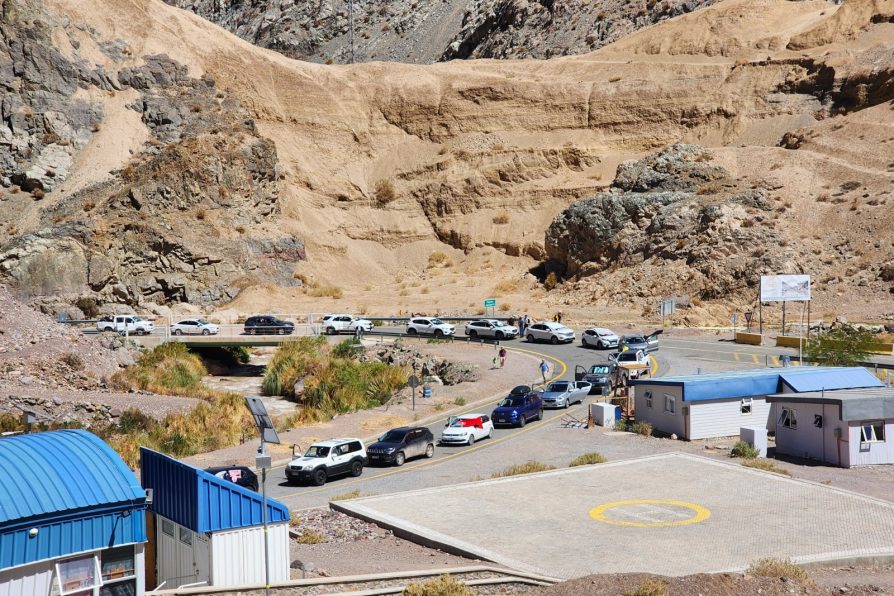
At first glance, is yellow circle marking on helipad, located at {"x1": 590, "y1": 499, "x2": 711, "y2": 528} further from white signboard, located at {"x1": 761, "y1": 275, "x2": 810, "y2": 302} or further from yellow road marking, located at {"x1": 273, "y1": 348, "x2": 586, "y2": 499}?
white signboard, located at {"x1": 761, "y1": 275, "x2": 810, "y2": 302}

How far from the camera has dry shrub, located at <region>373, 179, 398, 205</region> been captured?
98188 mm

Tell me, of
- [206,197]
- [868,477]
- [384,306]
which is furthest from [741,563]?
[206,197]

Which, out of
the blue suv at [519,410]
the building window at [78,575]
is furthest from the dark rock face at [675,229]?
the building window at [78,575]

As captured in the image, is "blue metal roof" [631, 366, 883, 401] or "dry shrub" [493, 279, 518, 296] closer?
"blue metal roof" [631, 366, 883, 401]

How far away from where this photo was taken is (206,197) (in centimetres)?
8269

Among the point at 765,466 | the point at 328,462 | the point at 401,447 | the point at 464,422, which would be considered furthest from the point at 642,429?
the point at 328,462

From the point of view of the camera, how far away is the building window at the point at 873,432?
31.0m

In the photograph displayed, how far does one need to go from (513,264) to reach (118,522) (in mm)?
74547

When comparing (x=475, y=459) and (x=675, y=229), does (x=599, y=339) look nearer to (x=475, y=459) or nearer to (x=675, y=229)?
(x=675, y=229)

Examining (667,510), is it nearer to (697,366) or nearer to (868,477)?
(868,477)

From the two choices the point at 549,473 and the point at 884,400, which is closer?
the point at 549,473

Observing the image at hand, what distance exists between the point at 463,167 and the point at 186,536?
8211 cm

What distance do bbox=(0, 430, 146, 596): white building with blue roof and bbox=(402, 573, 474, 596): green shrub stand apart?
4.74 meters

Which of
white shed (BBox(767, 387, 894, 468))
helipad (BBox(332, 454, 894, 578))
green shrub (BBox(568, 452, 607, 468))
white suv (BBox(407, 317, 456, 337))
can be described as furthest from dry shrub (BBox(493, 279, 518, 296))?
helipad (BBox(332, 454, 894, 578))
